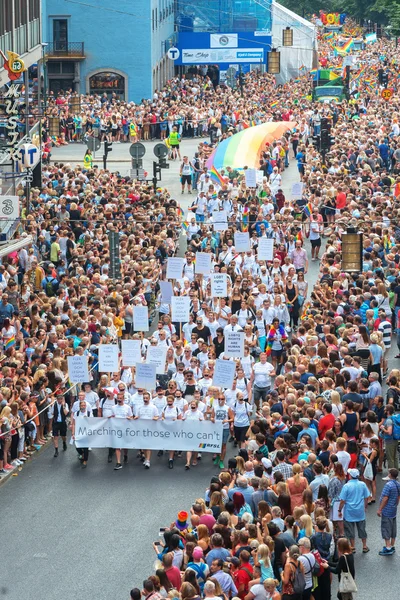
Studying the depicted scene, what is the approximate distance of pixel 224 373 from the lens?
20984 millimetres

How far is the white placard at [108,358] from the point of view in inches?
877

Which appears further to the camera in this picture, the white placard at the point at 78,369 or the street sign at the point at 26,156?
the street sign at the point at 26,156

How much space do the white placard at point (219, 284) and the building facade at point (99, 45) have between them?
40808mm

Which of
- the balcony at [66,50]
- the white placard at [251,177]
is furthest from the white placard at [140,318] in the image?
the balcony at [66,50]

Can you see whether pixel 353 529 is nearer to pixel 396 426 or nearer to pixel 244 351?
pixel 396 426

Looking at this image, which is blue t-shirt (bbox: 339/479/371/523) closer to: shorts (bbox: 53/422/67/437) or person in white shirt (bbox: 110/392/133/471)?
person in white shirt (bbox: 110/392/133/471)

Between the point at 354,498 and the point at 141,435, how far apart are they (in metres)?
4.82

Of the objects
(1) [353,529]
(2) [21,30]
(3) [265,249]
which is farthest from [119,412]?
(2) [21,30]

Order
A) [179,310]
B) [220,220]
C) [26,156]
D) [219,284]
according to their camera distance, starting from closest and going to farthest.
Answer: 1. [179,310]
2. [219,284]
3. [220,220]
4. [26,156]

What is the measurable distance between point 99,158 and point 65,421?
3186cm

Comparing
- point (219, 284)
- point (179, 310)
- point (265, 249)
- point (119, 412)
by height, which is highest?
point (265, 249)

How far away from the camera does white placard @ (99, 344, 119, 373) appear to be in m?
22.3

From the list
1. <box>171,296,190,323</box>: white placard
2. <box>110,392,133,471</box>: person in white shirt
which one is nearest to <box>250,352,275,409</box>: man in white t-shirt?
<box>110,392,133,471</box>: person in white shirt

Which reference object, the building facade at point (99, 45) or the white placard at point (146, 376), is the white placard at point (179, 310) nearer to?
the white placard at point (146, 376)
